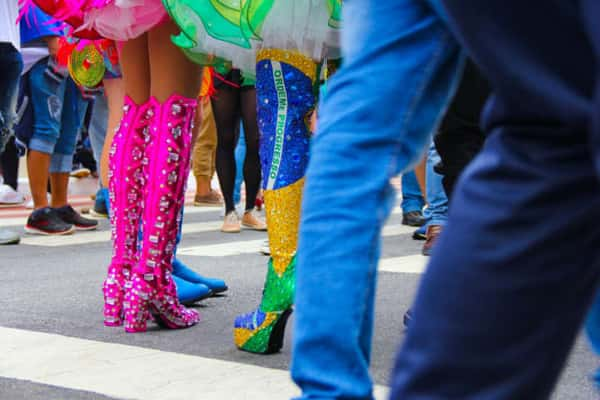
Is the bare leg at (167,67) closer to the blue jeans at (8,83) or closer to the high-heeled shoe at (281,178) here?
the high-heeled shoe at (281,178)

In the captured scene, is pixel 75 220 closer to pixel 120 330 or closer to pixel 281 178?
pixel 120 330

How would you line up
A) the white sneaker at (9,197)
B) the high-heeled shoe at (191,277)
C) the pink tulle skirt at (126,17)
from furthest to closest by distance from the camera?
the white sneaker at (9,197), the high-heeled shoe at (191,277), the pink tulle skirt at (126,17)

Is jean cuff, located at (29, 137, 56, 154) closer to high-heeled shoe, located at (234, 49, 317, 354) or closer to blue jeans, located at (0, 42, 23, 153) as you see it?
blue jeans, located at (0, 42, 23, 153)

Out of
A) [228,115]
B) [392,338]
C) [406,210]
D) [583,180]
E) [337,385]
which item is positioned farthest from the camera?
[406,210]

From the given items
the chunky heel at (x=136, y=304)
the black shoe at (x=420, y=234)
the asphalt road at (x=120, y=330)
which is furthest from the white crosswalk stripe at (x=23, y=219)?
the chunky heel at (x=136, y=304)

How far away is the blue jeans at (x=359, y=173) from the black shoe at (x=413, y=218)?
5.05 metres

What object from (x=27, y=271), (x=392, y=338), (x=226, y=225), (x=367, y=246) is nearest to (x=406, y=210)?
(x=226, y=225)

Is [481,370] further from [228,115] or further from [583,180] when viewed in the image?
[228,115]

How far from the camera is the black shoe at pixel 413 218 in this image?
632cm

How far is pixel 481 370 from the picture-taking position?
0.94 metres

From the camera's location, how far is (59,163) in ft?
20.7

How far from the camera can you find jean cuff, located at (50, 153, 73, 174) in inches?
248

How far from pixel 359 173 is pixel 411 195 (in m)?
5.21

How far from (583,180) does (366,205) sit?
1.22ft
